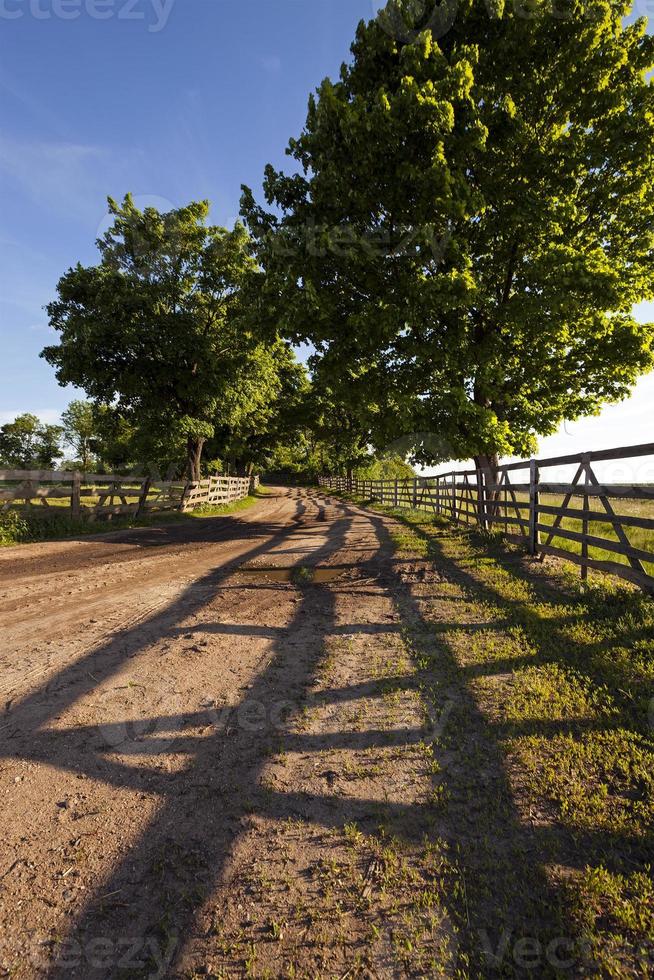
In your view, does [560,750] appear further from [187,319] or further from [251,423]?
[251,423]

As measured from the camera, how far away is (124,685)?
12.3ft

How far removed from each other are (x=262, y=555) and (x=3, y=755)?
6916 millimetres

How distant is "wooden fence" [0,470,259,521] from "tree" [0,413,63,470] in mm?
74993

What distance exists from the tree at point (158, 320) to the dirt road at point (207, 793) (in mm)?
15803

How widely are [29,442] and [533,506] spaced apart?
335 ft

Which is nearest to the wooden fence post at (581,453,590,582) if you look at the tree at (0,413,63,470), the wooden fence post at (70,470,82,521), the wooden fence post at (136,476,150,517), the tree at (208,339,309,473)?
the tree at (208,339,309,473)

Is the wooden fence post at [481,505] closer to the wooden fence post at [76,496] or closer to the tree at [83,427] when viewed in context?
the wooden fence post at [76,496]

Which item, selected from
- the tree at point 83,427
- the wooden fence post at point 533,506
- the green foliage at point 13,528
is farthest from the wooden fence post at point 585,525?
the tree at point 83,427

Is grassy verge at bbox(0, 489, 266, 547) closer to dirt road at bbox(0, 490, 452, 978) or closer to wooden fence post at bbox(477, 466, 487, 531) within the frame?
dirt road at bbox(0, 490, 452, 978)

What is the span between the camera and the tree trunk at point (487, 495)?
430 inches

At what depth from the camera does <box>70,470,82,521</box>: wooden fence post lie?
13.3 m

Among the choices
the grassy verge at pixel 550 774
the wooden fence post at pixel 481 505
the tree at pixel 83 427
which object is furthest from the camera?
the tree at pixel 83 427

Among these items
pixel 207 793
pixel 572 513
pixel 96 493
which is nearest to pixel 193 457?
pixel 96 493

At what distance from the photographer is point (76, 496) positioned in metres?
13.5
